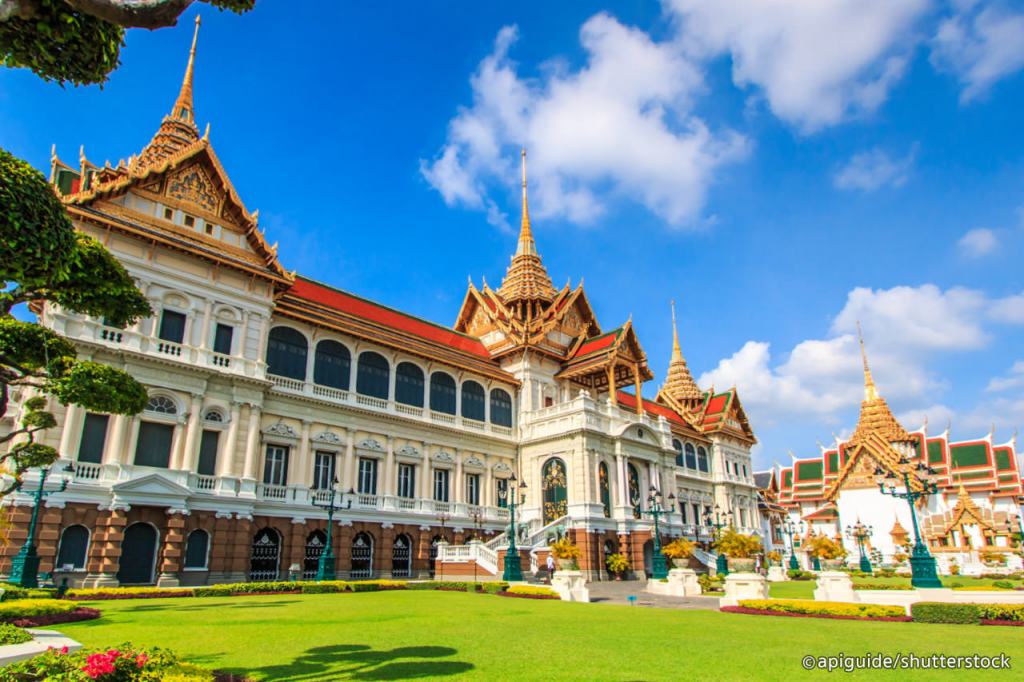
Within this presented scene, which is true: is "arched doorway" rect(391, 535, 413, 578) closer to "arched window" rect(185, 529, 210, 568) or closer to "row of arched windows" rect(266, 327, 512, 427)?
"row of arched windows" rect(266, 327, 512, 427)

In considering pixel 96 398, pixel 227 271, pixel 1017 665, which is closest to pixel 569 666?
pixel 1017 665

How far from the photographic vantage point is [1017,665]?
319 inches

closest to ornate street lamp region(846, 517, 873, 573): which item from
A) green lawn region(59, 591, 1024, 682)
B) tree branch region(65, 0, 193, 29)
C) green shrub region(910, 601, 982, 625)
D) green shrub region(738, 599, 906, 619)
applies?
green shrub region(738, 599, 906, 619)

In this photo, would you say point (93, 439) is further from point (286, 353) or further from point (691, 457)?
point (691, 457)

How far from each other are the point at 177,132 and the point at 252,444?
15635 millimetres

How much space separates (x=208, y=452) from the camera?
901 inches

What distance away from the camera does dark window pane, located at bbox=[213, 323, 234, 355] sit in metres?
24.0

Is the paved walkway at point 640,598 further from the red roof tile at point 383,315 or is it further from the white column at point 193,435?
the red roof tile at point 383,315

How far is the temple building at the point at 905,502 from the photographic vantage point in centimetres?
4797

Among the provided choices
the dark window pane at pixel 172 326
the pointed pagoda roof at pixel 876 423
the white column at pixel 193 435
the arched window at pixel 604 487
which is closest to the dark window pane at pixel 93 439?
the white column at pixel 193 435

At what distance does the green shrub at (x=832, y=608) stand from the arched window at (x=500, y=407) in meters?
20.4

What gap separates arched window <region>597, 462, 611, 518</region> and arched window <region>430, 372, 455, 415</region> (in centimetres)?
843

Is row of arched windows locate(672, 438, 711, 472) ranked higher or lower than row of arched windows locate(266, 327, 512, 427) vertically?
lower

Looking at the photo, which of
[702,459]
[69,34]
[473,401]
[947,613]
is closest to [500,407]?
[473,401]
